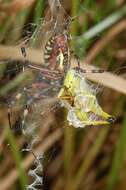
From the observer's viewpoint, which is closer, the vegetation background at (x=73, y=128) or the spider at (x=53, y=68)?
the spider at (x=53, y=68)

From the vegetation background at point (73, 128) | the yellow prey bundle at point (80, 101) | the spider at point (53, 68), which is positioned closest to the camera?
the yellow prey bundle at point (80, 101)

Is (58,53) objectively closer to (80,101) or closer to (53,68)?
(53,68)

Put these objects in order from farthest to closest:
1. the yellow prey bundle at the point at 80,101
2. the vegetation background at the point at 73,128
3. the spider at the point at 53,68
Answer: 1. the vegetation background at the point at 73,128
2. the spider at the point at 53,68
3. the yellow prey bundle at the point at 80,101

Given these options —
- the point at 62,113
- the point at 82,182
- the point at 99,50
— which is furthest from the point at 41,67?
the point at 82,182

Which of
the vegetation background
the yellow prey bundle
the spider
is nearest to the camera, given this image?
the yellow prey bundle

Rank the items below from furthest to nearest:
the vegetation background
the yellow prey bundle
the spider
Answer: the vegetation background < the spider < the yellow prey bundle
